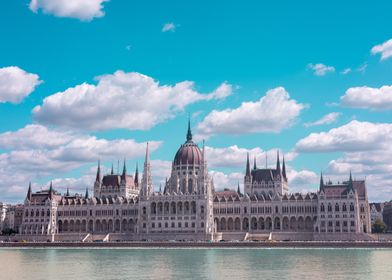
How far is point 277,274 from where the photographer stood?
2598 inches

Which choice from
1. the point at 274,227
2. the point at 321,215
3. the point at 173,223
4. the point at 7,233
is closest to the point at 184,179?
the point at 173,223

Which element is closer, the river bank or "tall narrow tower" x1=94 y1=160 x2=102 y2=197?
the river bank

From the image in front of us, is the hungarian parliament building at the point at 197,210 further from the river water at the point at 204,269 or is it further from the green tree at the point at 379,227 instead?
the river water at the point at 204,269

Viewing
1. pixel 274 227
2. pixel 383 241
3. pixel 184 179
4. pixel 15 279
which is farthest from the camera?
pixel 184 179

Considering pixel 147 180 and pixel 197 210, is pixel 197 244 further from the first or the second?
pixel 147 180

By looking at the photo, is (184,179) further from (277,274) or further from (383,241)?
(277,274)

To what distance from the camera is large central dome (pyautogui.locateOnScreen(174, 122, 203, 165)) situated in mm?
166125

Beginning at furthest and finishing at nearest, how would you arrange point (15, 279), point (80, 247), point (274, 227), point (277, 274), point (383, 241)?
point (274, 227)
point (80, 247)
point (383, 241)
point (277, 274)
point (15, 279)

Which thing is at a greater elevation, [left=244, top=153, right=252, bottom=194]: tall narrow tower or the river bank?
[left=244, top=153, right=252, bottom=194]: tall narrow tower

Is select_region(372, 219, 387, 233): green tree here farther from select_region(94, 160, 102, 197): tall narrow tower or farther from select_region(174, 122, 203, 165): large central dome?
select_region(94, 160, 102, 197): tall narrow tower

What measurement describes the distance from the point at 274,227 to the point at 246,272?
8204 cm

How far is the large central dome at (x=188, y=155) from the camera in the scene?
166 m

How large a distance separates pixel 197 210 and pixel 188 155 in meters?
21.5

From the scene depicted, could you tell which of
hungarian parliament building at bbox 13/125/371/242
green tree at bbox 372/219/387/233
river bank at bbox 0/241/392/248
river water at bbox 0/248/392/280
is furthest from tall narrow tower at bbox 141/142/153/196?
river water at bbox 0/248/392/280
